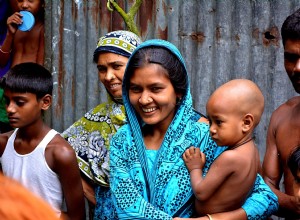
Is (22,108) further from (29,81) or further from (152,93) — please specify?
(152,93)

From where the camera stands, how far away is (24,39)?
463 cm

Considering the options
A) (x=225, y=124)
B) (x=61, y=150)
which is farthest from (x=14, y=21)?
(x=225, y=124)

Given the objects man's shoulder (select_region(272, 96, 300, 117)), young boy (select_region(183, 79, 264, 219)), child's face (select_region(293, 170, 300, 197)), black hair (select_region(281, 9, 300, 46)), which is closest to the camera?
young boy (select_region(183, 79, 264, 219))

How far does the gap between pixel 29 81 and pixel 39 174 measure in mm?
578

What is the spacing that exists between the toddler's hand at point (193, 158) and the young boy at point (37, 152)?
0.80m

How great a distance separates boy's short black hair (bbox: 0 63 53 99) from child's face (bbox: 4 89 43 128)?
0.03 meters

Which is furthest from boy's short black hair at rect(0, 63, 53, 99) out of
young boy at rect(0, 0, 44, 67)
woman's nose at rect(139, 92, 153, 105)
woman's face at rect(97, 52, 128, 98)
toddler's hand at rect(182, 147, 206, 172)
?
toddler's hand at rect(182, 147, 206, 172)

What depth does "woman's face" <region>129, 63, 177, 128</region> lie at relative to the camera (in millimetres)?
2767

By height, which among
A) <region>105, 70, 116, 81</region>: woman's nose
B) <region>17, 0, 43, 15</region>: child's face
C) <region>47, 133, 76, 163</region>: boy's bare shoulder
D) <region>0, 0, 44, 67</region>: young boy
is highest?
<region>17, 0, 43, 15</region>: child's face

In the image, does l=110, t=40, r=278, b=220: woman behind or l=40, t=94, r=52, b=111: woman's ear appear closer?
l=110, t=40, r=278, b=220: woman behind

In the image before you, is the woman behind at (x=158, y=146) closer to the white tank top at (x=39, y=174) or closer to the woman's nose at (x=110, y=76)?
the woman's nose at (x=110, y=76)

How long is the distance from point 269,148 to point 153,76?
0.80 m

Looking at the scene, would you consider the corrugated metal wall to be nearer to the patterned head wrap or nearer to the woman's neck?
the patterned head wrap

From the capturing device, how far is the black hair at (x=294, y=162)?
273 centimetres
